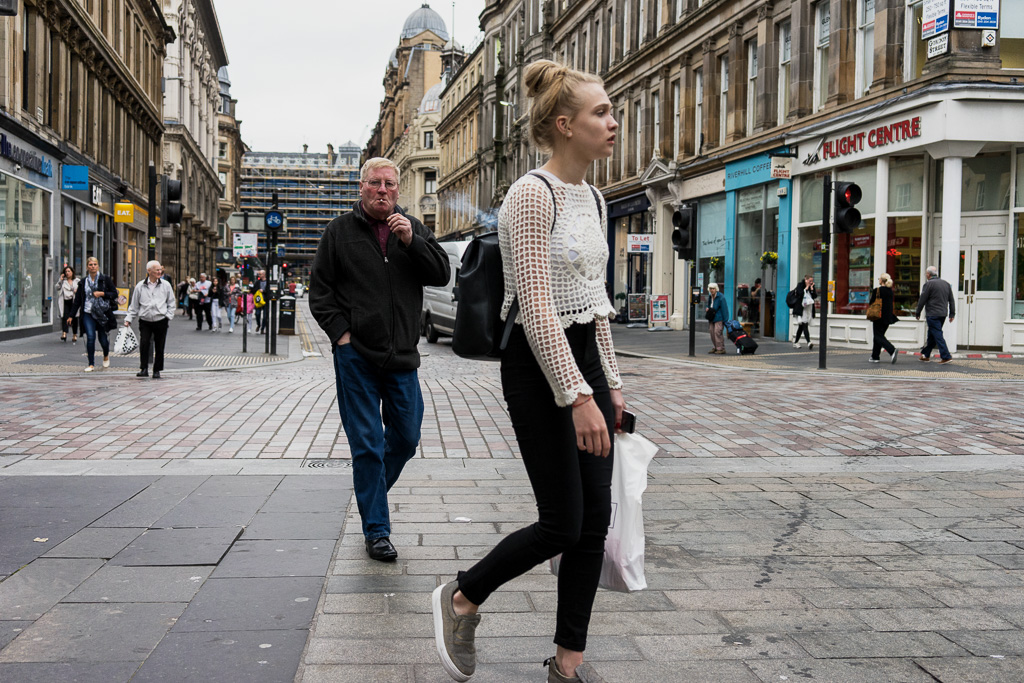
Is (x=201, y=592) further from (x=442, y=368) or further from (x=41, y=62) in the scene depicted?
(x=41, y=62)

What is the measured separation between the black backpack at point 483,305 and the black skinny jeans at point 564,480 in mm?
59

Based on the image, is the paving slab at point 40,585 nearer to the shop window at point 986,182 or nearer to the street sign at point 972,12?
the street sign at point 972,12

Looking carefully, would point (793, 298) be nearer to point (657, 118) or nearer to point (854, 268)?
point (854, 268)

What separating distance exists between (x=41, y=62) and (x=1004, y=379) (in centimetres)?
2366

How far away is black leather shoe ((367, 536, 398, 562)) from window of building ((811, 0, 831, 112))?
70.8 ft

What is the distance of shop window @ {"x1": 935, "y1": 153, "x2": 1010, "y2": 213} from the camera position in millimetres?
19672

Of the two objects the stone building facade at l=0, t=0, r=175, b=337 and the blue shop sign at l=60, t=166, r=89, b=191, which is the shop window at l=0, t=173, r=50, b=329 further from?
the blue shop sign at l=60, t=166, r=89, b=191

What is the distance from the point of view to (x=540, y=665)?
10.6 ft

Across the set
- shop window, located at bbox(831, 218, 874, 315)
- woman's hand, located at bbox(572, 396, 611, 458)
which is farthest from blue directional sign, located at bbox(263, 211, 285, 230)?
woman's hand, located at bbox(572, 396, 611, 458)

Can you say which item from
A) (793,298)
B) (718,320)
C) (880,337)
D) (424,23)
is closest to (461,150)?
(424,23)

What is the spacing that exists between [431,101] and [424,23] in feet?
60.7

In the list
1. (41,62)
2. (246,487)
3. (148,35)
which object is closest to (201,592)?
(246,487)

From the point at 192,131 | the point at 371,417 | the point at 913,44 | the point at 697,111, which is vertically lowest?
the point at 371,417

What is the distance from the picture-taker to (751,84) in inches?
1072
